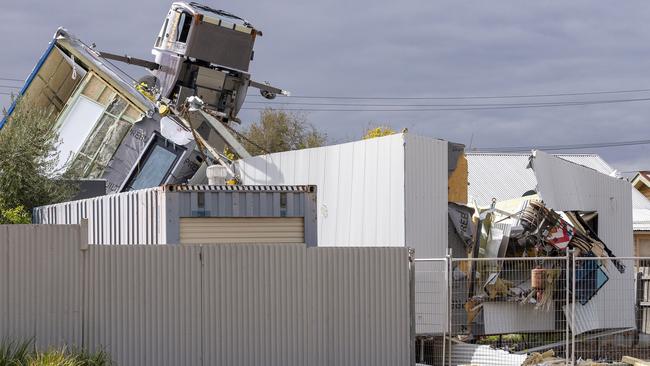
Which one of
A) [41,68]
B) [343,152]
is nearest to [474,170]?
[41,68]

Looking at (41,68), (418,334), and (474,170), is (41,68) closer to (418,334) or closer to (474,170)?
(418,334)

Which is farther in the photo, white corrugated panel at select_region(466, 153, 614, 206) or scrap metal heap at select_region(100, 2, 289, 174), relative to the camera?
white corrugated panel at select_region(466, 153, 614, 206)

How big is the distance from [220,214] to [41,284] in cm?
384

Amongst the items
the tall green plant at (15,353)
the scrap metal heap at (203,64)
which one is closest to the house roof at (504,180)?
the scrap metal heap at (203,64)

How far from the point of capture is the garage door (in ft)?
52.3

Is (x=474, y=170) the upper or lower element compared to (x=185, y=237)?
upper

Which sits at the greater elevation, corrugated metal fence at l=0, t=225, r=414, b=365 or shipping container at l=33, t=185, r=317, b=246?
shipping container at l=33, t=185, r=317, b=246

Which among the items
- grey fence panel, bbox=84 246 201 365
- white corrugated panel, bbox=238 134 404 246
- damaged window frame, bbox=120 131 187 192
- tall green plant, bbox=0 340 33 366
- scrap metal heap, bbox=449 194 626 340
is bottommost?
tall green plant, bbox=0 340 33 366

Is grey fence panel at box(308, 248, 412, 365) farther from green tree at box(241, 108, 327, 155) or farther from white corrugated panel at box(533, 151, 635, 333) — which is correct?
green tree at box(241, 108, 327, 155)

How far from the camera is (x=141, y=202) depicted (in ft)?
53.8

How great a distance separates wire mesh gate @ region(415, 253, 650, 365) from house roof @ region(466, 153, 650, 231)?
17.6m

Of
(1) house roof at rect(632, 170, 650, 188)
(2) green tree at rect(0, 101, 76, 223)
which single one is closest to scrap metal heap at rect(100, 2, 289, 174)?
(2) green tree at rect(0, 101, 76, 223)

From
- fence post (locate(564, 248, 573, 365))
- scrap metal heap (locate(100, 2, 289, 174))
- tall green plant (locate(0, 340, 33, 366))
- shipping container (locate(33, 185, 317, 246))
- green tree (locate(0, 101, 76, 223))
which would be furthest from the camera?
scrap metal heap (locate(100, 2, 289, 174))

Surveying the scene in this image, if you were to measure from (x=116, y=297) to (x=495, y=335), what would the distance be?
7639mm
